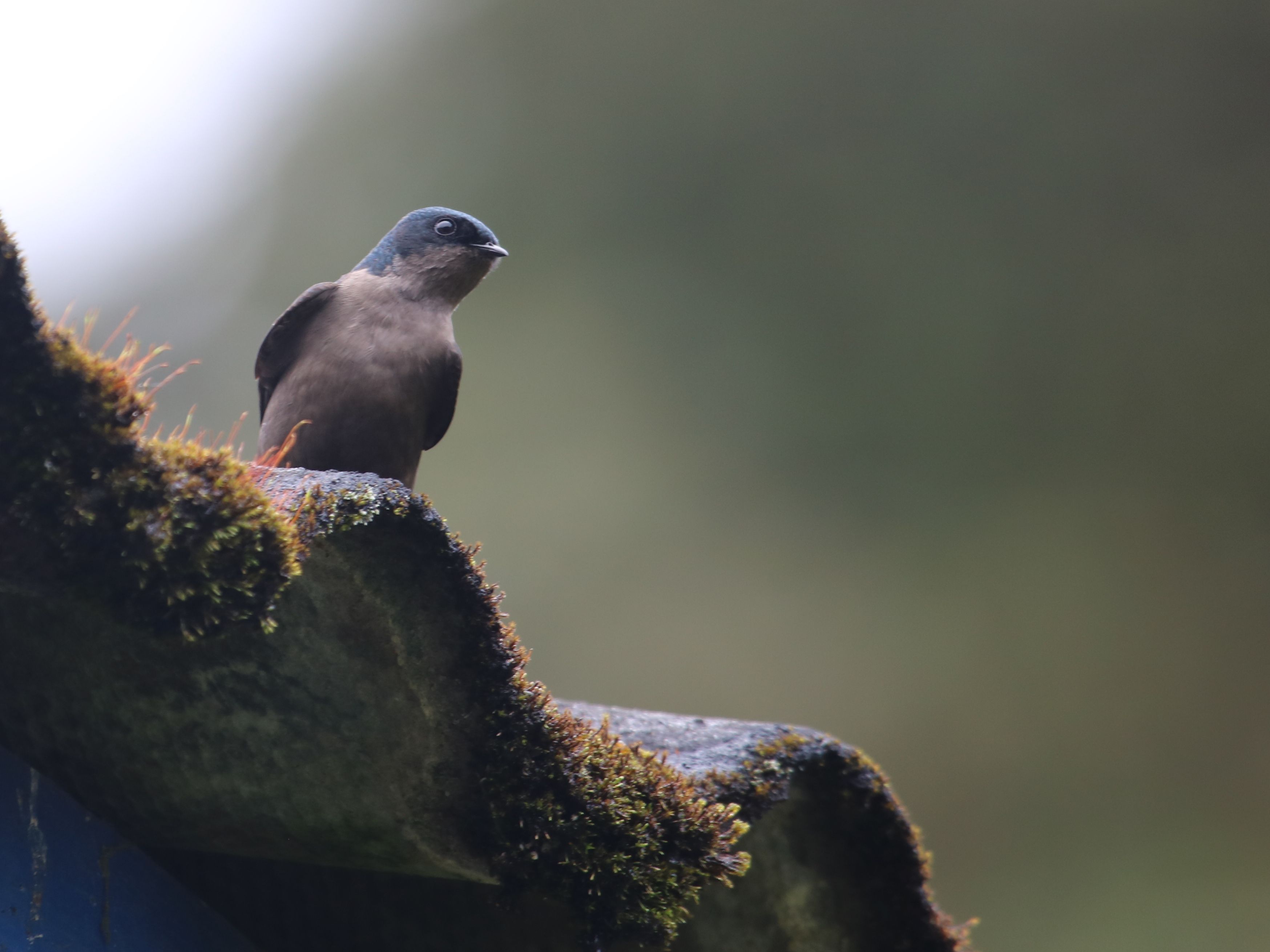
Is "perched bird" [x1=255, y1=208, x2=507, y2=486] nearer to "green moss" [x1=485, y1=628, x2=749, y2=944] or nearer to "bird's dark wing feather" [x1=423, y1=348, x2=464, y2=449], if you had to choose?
"bird's dark wing feather" [x1=423, y1=348, x2=464, y2=449]

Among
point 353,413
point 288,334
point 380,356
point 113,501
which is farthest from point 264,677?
point 288,334

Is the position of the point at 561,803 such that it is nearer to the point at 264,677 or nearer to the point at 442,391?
the point at 264,677

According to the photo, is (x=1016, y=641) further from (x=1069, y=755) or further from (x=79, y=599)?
(x=79, y=599)

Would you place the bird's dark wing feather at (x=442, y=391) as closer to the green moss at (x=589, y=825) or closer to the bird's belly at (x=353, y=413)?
the bird's belly at (x=353, y=413)

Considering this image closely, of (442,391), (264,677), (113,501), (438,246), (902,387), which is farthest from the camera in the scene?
(902,387)

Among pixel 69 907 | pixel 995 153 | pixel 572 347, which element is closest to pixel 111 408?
pixel 69 907

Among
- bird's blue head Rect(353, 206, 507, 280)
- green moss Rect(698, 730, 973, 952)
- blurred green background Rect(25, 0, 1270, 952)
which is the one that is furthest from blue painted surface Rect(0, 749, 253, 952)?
blurred green background Rect(25, 0, 1270, 952)
